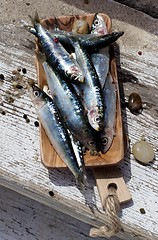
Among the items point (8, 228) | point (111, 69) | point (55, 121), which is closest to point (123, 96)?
point (111, 69)

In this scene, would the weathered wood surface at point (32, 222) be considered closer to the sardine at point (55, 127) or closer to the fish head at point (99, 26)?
the sardine at point (55, 127)

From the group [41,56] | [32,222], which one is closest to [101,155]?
[41,56]

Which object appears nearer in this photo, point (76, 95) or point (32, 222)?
point (76, 95)

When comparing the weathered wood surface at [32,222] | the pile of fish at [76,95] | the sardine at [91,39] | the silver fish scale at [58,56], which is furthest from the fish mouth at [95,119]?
the weathered wood surface at [32,222]

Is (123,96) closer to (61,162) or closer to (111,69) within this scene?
(111,69)

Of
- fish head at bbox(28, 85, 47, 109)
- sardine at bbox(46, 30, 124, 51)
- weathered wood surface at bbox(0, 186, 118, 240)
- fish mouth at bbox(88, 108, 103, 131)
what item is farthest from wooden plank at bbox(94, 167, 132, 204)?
weathered wood surface at bbox(0, 186, 118, 240)

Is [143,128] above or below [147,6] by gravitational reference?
below

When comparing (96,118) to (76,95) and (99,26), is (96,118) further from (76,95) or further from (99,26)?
(99,26)
